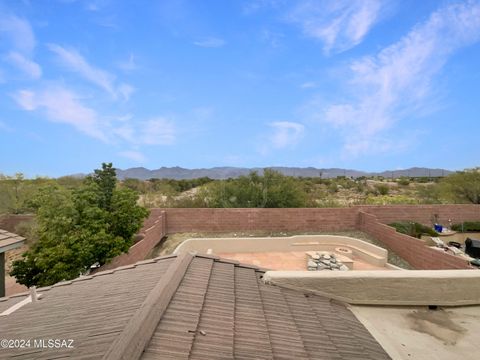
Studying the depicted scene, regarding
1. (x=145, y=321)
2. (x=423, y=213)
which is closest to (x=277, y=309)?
(x=145, y=321)

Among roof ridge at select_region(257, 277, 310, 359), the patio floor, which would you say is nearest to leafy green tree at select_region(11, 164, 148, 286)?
the patio floor

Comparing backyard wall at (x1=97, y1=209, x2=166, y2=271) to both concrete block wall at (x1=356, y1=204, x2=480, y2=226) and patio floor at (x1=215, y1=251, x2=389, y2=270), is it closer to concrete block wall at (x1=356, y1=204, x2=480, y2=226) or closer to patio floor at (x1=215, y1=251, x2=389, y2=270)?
patio floor at (x1=215, y1=251, x2=389, y2=270)

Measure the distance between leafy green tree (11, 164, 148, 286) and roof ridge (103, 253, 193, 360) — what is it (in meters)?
6.92

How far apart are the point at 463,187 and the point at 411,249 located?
1697 cm

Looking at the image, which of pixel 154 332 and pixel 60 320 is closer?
pixel 154 332

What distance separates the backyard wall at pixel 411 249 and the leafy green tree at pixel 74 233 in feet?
37.1

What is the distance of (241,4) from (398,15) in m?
6.91

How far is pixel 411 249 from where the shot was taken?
13727 millimetres

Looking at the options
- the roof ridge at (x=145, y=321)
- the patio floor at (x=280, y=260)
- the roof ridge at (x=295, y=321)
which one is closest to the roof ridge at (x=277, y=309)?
the roof ridge at (x=295, y=321)

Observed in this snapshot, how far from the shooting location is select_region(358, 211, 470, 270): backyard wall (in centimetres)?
1136

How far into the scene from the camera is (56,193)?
33.9ft

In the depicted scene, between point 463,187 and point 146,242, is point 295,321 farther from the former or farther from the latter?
point 463,187

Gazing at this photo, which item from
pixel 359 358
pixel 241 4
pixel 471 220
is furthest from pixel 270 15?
pixel 471 220

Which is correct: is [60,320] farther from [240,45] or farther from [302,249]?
[240,45]
